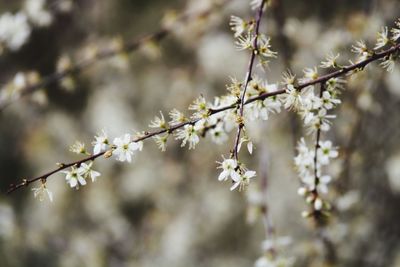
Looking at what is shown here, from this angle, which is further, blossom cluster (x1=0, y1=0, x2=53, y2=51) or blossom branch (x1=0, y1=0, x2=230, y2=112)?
blossom cluster (x1=0, y1=0, x2=53, y2=51)

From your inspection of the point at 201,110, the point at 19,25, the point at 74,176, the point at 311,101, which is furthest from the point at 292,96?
the point at 19,25

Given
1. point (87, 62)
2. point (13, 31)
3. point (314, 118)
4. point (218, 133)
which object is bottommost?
point (314, 118)

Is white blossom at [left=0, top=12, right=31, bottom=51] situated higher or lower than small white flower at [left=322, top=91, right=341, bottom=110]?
higher

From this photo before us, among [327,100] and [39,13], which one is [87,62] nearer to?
[39,13]

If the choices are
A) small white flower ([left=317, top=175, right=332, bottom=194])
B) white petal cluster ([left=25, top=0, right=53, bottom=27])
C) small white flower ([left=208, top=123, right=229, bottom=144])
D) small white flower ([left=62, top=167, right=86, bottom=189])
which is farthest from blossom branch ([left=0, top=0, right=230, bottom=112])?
small white flower ([left=317, top=175, right=332, bottom=194])

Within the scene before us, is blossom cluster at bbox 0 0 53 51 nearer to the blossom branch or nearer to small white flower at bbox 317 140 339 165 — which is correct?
the blossom branch

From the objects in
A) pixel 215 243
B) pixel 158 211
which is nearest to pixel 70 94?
pixel 158 211

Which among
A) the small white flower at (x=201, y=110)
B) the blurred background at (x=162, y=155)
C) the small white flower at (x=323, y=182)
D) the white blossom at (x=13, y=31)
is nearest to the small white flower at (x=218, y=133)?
the small white flower at (x=201, y=110)
